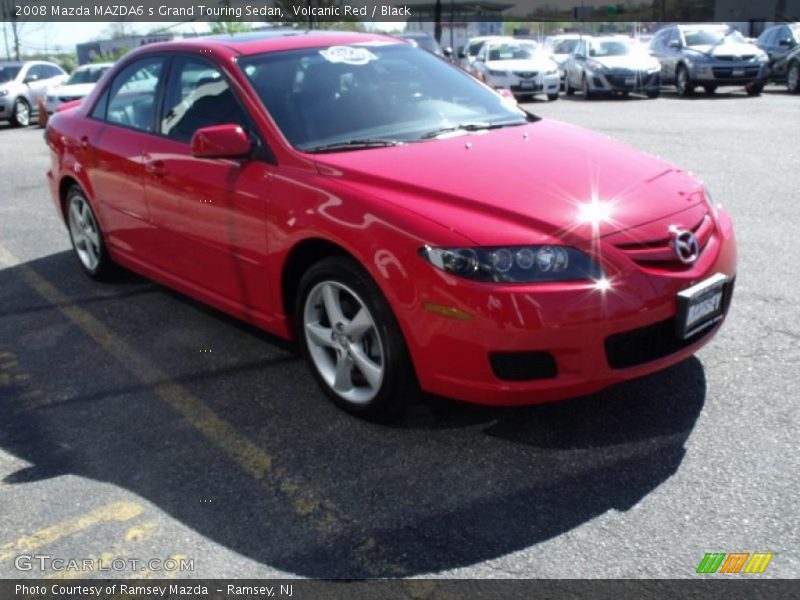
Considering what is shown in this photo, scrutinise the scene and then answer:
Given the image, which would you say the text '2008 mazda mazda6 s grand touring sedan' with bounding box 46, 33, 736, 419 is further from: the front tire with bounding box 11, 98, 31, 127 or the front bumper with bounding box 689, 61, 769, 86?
the front tire with bounding box 11, 98, 31, 127

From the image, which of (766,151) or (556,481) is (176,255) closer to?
(556,481)

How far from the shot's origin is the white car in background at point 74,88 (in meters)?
20.3

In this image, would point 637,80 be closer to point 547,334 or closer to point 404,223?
point 404,223

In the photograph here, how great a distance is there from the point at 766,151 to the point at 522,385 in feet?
28.9

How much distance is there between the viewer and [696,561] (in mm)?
2764

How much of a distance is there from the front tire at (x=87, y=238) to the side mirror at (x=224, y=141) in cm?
205

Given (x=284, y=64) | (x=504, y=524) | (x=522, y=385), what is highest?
(x=284, y=64)

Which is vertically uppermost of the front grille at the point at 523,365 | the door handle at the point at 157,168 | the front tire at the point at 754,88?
the door handle at the point at 157,168

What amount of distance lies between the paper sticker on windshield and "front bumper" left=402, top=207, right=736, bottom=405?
5.96ft

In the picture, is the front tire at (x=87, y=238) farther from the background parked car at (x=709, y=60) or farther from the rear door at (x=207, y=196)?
the background parked car at (x=709, y=60)

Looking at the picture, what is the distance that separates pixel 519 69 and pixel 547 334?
60.2ft

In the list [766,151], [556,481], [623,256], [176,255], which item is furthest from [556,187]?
[766,151]

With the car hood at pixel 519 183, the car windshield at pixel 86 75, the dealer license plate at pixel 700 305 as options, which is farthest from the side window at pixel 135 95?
the car windshield at pixel 86 75

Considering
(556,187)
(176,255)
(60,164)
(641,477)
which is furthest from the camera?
(60,164)
